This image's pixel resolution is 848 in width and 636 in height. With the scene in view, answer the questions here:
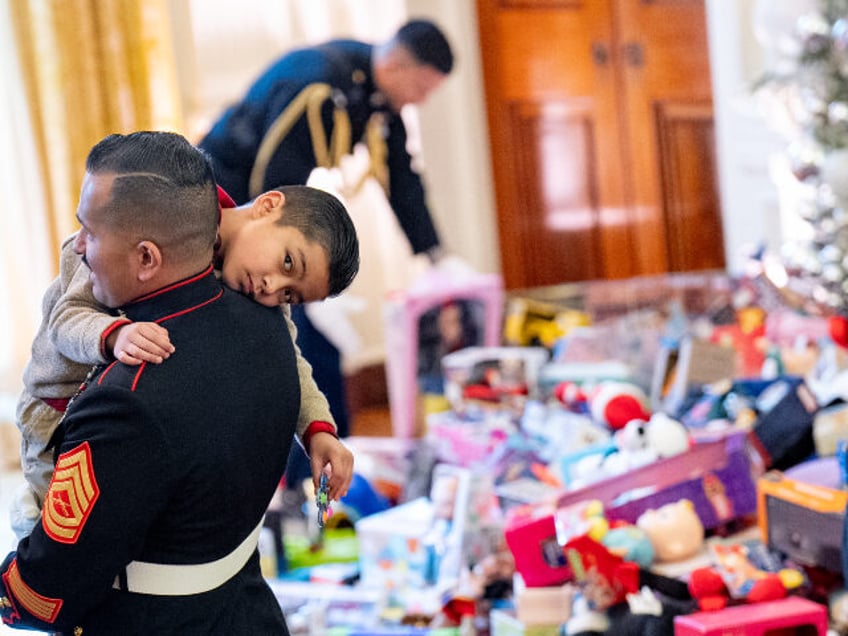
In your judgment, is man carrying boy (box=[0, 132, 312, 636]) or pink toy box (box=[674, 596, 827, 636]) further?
pink toy box (box=[674, 596, 827, 636])

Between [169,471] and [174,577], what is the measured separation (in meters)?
0.12

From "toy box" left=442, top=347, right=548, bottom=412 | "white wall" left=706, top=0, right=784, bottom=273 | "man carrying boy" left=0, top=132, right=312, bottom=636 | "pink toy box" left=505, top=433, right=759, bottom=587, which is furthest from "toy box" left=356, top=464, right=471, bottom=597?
"white wall" left=706, top=0, right=784, bottom=273

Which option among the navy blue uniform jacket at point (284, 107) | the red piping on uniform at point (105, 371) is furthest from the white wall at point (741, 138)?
the red piping on uniform at point (105, 371)

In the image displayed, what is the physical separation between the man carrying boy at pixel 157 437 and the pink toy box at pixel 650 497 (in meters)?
0.91

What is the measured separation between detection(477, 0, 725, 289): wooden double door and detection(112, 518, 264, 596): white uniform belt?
402 cm

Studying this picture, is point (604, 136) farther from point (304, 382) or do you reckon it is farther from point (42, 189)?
point (304, 382)

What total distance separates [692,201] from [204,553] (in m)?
4.46

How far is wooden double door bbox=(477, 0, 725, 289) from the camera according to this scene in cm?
488

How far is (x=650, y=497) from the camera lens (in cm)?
202

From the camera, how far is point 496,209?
494cm

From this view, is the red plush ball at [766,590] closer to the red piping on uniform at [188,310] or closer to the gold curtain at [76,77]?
the red piping on uniform at [188,310]

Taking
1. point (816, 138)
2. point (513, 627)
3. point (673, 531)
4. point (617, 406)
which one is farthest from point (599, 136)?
point (513, 627)

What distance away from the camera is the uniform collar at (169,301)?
0.97m

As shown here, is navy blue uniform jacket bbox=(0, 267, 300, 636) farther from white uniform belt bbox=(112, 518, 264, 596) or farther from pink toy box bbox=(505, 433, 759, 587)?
pink toy box bbox=(505, 433, 759, 587)
